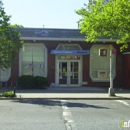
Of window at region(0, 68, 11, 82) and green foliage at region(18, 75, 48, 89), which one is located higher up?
window at region(0, 68, 11, 82)

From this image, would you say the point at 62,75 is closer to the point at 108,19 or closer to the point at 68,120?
the point at 108,19

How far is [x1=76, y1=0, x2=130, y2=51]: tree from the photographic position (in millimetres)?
16797

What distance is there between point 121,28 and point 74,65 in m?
7.67

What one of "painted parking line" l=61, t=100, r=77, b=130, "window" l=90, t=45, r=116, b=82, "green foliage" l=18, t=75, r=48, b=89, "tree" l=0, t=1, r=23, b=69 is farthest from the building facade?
"painted parking line" l=61, t=100, r=77, b=130

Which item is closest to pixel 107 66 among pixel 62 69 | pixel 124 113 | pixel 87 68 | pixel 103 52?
pixel 87 68

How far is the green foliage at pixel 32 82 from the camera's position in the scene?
21781mm

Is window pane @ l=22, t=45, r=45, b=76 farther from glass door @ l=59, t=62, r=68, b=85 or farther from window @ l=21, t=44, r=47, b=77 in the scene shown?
glass door @ l=59, t=62, r=68, b=85

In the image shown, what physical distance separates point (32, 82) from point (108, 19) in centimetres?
802

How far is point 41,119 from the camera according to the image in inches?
377

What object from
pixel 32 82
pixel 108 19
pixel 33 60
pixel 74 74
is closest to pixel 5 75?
pixel 33 60

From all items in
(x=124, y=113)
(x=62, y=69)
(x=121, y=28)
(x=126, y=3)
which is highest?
(x=126, y=3)

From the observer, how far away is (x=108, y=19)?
17172 millimetres

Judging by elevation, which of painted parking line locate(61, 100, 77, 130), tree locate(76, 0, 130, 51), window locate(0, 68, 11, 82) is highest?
tree locate(76, 0, 130, 51)

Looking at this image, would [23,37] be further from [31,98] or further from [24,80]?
[31,98]
